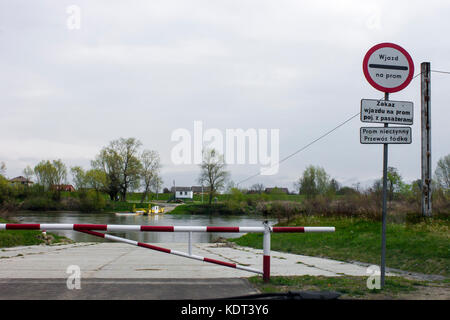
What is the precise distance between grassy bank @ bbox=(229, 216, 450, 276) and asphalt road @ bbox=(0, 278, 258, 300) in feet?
14.8

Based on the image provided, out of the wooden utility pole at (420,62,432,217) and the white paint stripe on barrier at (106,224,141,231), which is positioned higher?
the wooden utility pole at (420,62,432,217)

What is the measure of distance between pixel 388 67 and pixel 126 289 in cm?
476

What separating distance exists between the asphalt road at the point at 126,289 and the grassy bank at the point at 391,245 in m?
4.52

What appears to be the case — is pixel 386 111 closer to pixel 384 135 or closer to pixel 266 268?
pixel 384 135

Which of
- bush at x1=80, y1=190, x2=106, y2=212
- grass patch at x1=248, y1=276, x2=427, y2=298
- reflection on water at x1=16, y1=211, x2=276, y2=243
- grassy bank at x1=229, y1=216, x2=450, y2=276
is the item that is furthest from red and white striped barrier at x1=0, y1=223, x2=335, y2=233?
bush at x1=80, y1=190, x2=106, y2=212

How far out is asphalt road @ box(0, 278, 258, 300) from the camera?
4.64 meters

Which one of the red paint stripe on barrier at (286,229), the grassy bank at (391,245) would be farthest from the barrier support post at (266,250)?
the grassy bank at (391,245)

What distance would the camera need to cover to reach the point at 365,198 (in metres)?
21.7

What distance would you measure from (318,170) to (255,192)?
12791 mm

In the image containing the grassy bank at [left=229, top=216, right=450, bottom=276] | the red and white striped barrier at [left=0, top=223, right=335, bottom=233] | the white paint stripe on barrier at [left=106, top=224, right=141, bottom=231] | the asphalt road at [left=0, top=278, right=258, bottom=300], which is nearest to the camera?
the asphalt road at [left=0, top=278, right=258, bottom=300]

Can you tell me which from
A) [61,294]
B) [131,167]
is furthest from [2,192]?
[61,294]

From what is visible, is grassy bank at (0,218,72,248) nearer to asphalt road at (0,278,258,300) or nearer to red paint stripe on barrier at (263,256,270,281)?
asphalt road at (0,278,258,300)

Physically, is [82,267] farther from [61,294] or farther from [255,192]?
[255,192]

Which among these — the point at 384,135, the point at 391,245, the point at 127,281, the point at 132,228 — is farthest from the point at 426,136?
the point at 127,281
